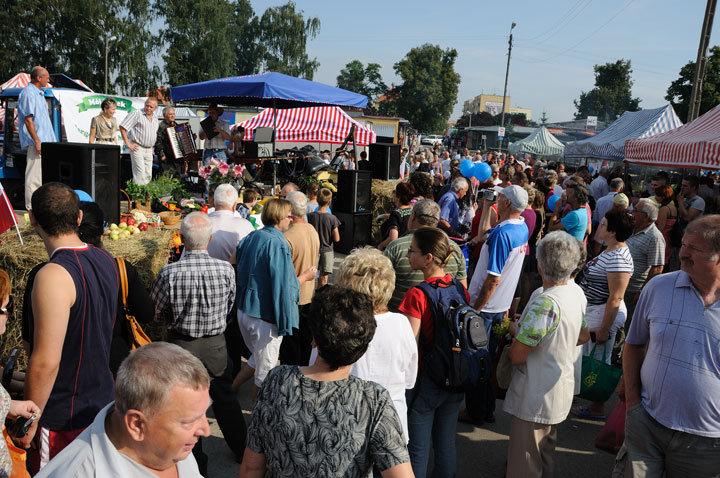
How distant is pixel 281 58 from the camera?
55969 mm

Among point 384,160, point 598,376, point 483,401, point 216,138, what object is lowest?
point 483,401

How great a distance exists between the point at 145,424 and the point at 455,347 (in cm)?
170

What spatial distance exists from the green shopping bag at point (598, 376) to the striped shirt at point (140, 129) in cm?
752

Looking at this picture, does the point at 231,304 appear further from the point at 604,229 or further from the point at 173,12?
the point at 173,12

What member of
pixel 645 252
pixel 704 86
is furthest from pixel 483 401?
pixel 704 86

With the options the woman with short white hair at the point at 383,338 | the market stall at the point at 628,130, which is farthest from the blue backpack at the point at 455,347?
the market stall at the point at 628,130

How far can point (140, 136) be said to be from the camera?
876 centimetres

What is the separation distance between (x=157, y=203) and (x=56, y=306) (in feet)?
16.8

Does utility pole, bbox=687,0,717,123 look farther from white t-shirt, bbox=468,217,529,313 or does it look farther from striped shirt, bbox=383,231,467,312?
striped shirt, bbox=383,231,467,312

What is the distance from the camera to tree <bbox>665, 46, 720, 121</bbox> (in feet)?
99.2

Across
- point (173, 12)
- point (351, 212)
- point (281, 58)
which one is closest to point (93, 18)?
point (173, 12)

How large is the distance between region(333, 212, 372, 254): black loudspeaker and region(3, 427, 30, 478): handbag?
7.25 m

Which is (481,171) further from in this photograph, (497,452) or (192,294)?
(192,294)

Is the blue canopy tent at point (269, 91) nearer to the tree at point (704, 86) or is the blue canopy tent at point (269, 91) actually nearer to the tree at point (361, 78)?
the tree at point (704, 86)
